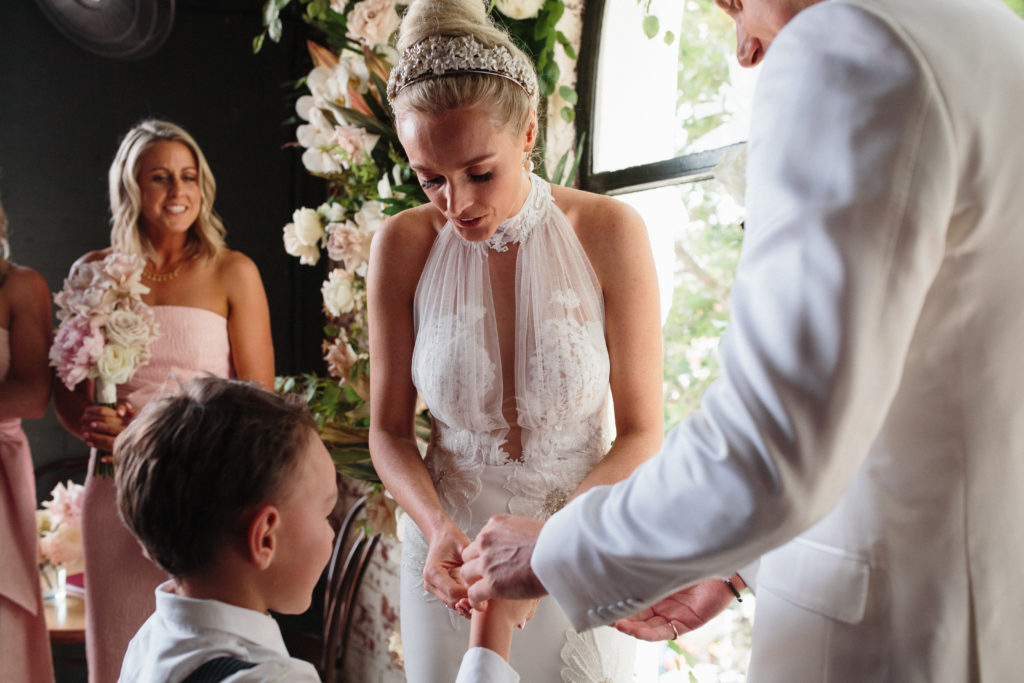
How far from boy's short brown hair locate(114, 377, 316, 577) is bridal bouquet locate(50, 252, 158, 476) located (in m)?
1.63

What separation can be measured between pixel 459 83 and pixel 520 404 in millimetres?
717

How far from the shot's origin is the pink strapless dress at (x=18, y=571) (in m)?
2.94

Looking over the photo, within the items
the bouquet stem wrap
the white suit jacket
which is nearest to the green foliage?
the white suit jacket

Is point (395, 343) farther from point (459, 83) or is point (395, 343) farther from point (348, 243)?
point (348, 243)

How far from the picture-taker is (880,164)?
762 millimetres

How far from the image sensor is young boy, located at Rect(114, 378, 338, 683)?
1.25 metres

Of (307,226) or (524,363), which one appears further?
(307,226)

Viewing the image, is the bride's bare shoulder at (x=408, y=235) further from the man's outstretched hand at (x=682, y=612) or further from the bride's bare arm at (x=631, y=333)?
the man's outstretched hand at (x=682, y=612)

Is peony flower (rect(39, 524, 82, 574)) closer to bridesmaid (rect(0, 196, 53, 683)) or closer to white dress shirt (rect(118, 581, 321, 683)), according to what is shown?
bridesmaid (rect(0, 196, 53, 683))

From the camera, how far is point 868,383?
774 millimetres

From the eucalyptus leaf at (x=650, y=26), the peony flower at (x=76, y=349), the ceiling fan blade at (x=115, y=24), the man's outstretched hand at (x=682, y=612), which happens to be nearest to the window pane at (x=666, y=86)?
the eucalyptus leaf at (x=650, y=26)

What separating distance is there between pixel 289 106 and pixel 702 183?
2.44 meters

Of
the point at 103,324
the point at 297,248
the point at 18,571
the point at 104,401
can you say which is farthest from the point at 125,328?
the point at 18,571

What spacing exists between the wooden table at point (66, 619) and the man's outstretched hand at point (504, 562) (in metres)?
2.64
